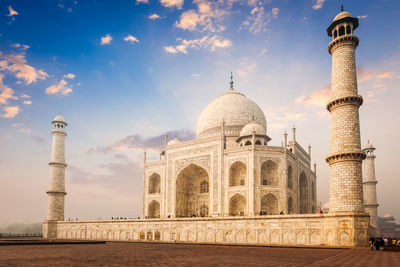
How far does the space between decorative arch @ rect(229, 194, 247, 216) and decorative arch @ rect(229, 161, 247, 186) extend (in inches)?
50.0

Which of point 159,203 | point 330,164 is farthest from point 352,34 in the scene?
point 159,203

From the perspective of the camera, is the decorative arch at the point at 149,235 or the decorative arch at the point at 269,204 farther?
the decorative arch at the point at 269,204

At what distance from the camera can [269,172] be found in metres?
28.8

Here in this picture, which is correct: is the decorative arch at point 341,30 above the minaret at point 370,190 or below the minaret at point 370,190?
above

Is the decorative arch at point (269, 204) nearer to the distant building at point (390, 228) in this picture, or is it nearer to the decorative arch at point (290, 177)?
the decorative arch at point (290, 177)

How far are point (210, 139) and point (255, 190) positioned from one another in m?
6.34

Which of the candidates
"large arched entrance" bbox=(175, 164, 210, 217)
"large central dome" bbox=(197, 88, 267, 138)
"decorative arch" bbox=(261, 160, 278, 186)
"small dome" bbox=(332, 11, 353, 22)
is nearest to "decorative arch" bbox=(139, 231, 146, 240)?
"large arched entrance" bbox=(175, 164, 210, 217)

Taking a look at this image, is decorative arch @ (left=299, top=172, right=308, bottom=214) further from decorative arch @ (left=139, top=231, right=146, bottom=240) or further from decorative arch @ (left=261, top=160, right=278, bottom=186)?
decorative arch @ (left=139, top=231, right=146, bottom=240)

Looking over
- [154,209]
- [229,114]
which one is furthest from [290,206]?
[154,209]

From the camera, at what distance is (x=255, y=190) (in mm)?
26828

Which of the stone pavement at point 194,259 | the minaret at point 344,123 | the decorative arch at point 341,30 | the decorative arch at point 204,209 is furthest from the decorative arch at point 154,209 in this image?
the stone pavement at point 194,259

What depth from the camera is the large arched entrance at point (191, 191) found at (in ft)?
106

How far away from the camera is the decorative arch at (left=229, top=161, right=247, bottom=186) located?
29.5 metres

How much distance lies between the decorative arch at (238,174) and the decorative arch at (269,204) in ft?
8.31
